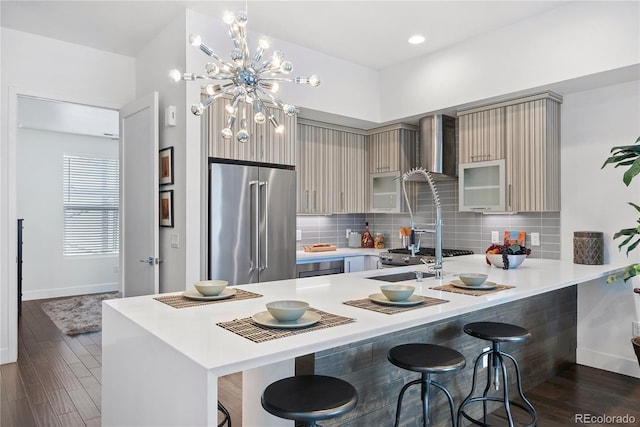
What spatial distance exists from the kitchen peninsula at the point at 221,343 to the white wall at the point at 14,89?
237 cm

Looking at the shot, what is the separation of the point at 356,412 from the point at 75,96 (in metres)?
3.59

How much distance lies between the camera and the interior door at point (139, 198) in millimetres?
3484

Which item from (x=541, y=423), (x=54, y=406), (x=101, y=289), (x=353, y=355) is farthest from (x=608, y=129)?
(x=101, y=289)

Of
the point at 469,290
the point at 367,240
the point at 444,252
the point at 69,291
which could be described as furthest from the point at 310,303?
the point at 69,291

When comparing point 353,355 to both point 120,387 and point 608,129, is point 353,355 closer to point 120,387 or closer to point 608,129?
point 120,387

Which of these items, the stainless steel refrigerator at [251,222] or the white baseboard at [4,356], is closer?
the stainless steel refrigerator at [251,222]

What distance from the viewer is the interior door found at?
11.4 feet

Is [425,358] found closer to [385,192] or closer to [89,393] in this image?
[89,393]

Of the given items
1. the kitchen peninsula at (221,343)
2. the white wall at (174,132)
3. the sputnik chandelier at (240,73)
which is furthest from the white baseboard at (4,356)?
the sputnik chandelier at (240,73)

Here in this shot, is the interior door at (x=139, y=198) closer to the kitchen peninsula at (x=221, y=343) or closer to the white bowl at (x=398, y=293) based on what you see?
the kitchen peninsula at (x=221, y=343)

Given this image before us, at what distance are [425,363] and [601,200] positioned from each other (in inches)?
104

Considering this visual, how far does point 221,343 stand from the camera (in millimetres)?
1312

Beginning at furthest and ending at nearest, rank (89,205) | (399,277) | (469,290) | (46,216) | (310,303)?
(89,205) < (46,216) < (399,277) < (469,290) < (310,303)

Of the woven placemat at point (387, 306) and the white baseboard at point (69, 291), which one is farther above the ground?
the woven placemat at point (387, 306)
